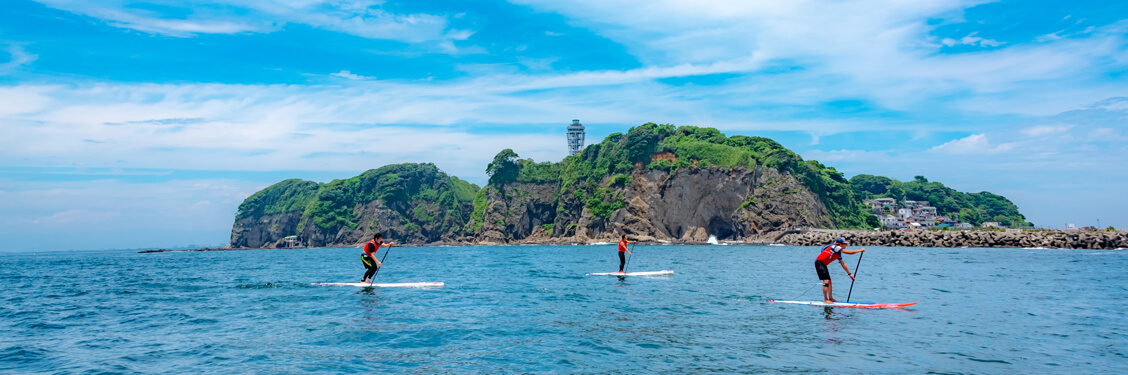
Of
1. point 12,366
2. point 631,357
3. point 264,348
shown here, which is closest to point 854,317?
point 631,357

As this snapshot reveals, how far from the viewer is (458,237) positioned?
605ft

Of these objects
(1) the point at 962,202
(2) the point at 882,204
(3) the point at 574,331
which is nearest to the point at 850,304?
(3) the point at 574,331

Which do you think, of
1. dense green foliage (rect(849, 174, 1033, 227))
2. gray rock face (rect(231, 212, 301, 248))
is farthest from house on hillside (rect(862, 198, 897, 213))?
gray rock face (rect(231, 212, 301, 248))

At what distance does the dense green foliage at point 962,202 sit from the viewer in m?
173

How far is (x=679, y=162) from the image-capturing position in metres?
132

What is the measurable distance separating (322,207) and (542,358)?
18451cm

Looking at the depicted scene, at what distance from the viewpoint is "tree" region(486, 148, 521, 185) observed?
164625 millimetres

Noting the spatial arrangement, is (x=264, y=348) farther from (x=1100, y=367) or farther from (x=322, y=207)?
(x=322, y=207)

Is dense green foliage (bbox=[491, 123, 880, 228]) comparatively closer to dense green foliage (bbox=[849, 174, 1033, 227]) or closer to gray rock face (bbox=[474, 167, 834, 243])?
gray rock face (bbox=[474, 167, 834, 243])

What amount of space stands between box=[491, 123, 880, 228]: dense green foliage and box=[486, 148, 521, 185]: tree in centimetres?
183

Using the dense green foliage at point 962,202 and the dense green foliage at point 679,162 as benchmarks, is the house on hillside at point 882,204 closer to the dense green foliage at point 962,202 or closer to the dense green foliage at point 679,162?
the dense green foliage at point 962,202

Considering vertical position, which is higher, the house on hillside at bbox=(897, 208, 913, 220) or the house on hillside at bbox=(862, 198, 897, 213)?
the house on hillside at bbox=(862, 198, 897, 213)

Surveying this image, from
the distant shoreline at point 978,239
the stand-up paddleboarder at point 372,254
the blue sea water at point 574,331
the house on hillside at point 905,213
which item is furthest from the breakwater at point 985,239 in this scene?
the house on hillside at point 905,213

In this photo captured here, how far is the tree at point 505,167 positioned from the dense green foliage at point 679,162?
1.83 meters
